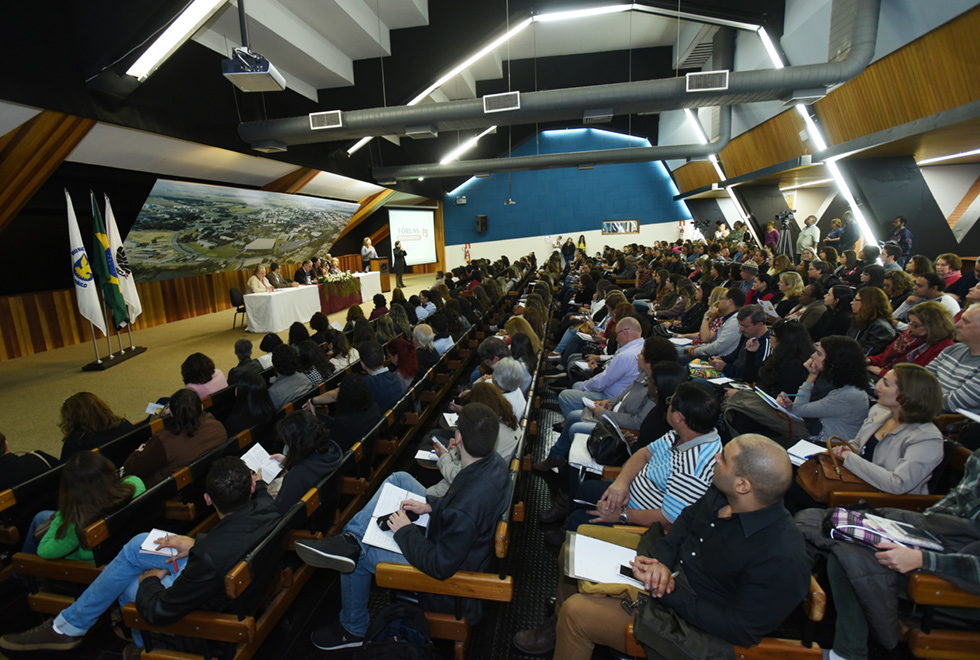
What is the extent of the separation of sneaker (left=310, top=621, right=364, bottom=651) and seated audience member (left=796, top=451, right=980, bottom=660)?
1929mm

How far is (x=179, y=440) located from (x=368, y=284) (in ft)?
32.6

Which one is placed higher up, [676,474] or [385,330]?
[385,330]

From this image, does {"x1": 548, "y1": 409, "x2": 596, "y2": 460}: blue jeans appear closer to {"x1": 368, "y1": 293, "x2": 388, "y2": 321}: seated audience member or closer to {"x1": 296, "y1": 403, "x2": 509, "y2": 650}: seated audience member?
{"x1": 296, "y1": 403, "x2": 509, "y2": 650}: seated audience member

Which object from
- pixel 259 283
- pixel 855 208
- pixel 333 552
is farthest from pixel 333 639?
pixel 855 208

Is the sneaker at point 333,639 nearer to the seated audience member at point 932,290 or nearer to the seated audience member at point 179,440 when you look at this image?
the seated audience member at point 179,440

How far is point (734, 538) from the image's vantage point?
4.99 feet

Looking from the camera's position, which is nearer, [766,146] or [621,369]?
[621,369]

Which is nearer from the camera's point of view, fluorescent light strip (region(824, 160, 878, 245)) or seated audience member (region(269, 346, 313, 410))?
seated audience member (region(269, 346, 313, 410))

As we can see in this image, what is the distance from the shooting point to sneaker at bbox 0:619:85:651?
2059mm

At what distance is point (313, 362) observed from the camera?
402cm

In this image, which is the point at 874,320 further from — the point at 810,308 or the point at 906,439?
the point at 906,439

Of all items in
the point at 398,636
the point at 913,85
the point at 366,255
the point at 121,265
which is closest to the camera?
the point at 398,636

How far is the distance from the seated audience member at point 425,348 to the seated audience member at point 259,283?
533 cm

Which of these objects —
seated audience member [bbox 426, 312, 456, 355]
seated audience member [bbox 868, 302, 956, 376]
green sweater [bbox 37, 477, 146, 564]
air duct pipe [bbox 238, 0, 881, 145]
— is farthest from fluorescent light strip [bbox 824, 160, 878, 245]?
green sweater [bbox 37, 477, 146, 564]
